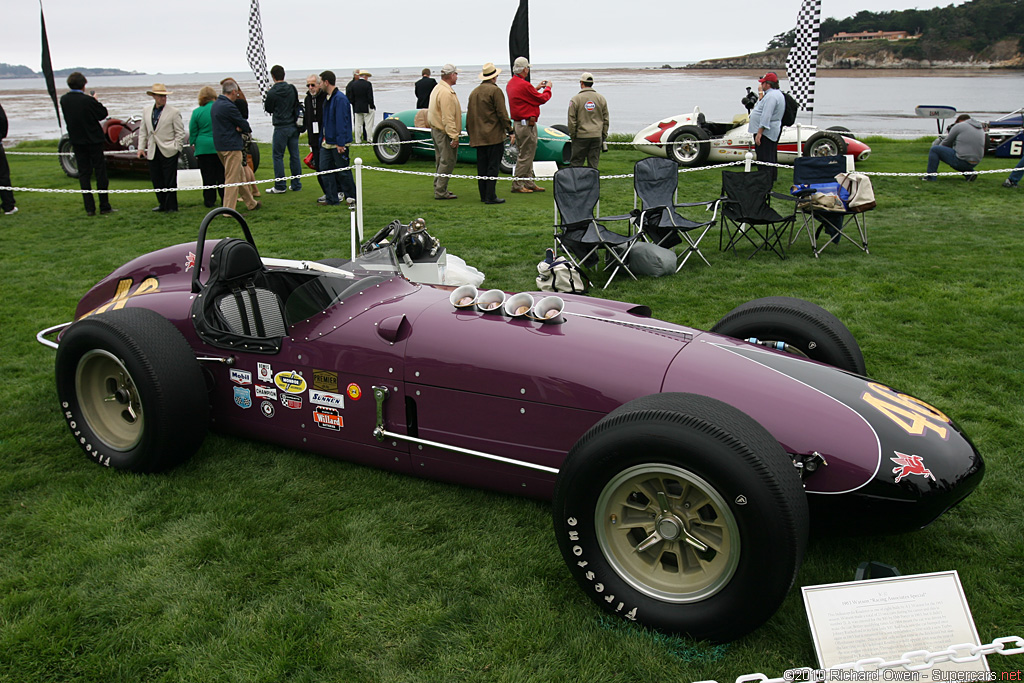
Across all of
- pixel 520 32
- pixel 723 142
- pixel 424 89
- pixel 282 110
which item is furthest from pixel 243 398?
pixel 424 89

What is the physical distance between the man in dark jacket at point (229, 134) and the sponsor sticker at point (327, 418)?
6999 mm

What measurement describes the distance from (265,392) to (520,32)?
9897 millimetres

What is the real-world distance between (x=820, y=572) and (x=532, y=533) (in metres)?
1.19

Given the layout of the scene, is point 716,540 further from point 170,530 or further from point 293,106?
point 293,106

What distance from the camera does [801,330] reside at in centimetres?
380

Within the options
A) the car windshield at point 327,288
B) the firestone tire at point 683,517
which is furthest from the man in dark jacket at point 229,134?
the firestone tire at point 683,517

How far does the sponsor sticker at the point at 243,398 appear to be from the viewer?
394 cm

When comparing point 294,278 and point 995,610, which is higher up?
point 294,278

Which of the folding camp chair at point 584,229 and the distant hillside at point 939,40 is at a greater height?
the distant hillside at point 939,40

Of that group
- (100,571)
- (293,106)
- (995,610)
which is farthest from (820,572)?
(293,106)

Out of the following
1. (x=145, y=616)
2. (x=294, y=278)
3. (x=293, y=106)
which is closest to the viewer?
(x=145, y=616)

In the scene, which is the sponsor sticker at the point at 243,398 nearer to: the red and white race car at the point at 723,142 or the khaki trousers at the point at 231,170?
the khaki trousers at the point at 231,170

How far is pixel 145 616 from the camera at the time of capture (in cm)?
283

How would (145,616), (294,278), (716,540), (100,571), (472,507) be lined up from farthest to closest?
(294,278)
(472,507)
(100,571)
(145,616)
(716,540)
